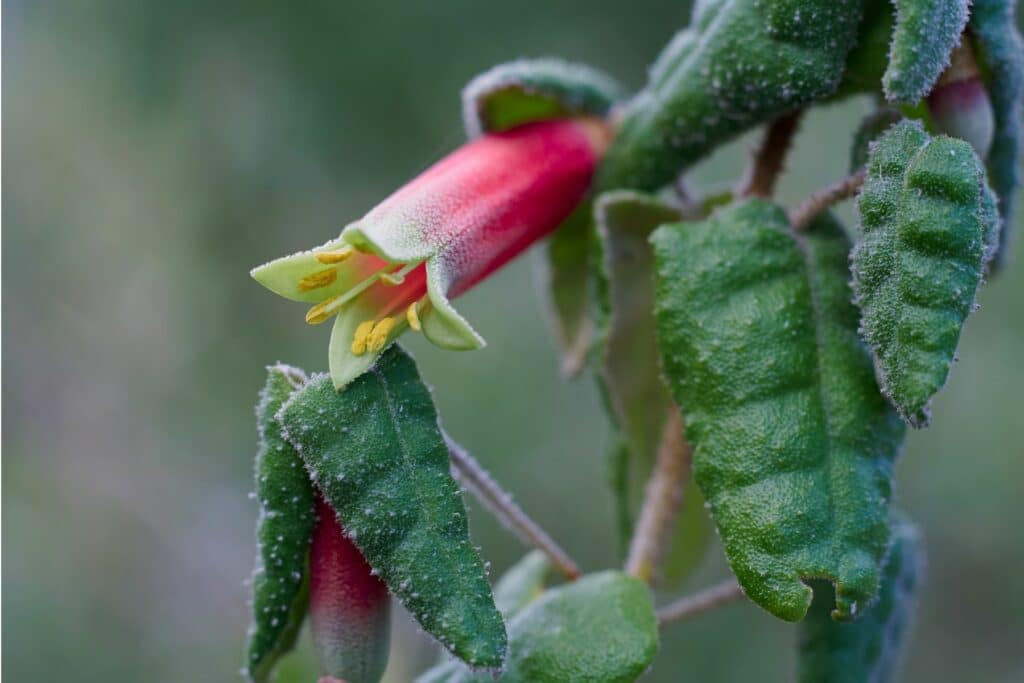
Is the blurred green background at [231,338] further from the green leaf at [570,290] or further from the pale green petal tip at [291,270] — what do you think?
the pale green petal tip at [291,270]

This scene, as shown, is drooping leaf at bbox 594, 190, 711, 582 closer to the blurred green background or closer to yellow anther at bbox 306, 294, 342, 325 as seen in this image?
yellow anther at bbox 306, 294, 342, 325

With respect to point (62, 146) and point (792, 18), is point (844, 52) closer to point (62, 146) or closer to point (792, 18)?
point (792, 18)

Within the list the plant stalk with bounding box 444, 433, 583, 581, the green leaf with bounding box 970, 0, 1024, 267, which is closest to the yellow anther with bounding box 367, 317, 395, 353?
the plant stalk with bounding box 444, 433, 583, 581

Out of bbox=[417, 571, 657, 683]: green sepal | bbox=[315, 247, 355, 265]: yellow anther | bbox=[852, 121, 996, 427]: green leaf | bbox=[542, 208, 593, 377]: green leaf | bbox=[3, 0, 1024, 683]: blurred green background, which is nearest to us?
bbox=[852, 121, 996, 427]: green leaf

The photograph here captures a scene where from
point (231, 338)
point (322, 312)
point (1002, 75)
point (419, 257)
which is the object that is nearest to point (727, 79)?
point (1002, 75)

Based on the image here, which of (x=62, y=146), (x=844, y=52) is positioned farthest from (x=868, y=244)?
(x=62, y=146)

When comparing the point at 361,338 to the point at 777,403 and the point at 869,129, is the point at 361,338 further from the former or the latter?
the point at 869,129

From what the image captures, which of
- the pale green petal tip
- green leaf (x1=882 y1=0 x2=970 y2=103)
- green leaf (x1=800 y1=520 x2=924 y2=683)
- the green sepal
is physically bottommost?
green leaf (x1=800 y1=520 x2=924 y2=683)

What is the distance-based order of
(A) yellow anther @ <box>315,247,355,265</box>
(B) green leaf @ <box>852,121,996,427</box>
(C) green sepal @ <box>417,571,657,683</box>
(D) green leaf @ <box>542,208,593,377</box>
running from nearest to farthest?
(B) green leaf @ <box>852,121,996,427</box>
(A) yellow anther @ <box>315,247,355,265</box>
(C) green sepal @ <box>417,571,657,683</box>
(D) green leaf @ <box>542,208,593,377</box>

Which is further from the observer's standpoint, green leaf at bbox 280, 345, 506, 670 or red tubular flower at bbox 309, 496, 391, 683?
red tubular flower at bbox 309, 496, 391, 683

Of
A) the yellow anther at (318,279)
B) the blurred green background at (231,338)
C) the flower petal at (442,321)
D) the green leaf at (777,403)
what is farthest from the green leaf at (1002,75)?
the blurred green background at (231,338)
